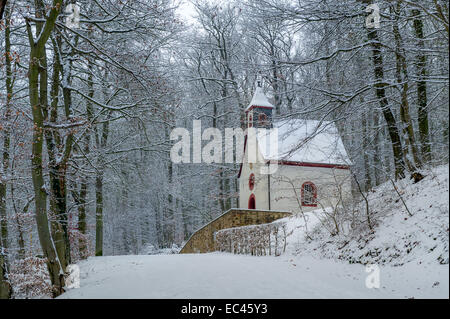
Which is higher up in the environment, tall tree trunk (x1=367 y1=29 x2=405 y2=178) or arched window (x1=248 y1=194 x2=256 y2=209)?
tall tree trunk (x1=367 y1=29 x2=405 y2=178)

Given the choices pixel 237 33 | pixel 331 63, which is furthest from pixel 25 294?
pixel 237 33

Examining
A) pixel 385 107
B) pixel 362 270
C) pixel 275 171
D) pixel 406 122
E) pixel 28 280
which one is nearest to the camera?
pixel 362 270

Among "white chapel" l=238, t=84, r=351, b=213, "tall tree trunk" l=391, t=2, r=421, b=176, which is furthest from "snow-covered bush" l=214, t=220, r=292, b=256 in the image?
"tall tree trunk" l=391, t=2, r=421, b=176

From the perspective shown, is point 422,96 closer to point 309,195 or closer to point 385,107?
point 385,107

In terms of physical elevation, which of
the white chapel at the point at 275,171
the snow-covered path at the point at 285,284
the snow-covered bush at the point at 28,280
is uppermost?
the white chapel at the point at 275,171

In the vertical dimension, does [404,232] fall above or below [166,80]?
below

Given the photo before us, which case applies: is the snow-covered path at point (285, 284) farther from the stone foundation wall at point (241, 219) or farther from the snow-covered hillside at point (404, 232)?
the stone foundation wall at point (241, 219)

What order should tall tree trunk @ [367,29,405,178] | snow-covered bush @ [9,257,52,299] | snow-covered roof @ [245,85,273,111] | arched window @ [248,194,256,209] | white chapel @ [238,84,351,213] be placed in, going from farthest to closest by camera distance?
snow-covered roof @ [245,85,273,111], arched window @ [248,194,256,209], white chapel @ [238,84,351,213], tall tree trunk @ [367,29,405,178], snow-covered bush @ [9,257,52,299]

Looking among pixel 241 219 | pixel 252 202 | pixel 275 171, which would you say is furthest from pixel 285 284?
pixel 252 202

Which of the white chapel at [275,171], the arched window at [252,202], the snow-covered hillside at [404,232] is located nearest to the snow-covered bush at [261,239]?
the snow-covered hillside at [404,232]

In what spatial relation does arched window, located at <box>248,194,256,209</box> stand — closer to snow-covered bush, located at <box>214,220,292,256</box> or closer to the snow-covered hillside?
snow-covered bush, located at <box>214,220,292,256</box>

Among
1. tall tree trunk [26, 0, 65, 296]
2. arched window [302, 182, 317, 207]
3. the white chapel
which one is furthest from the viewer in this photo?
the white chapel

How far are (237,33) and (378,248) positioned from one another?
19935 millimetres
